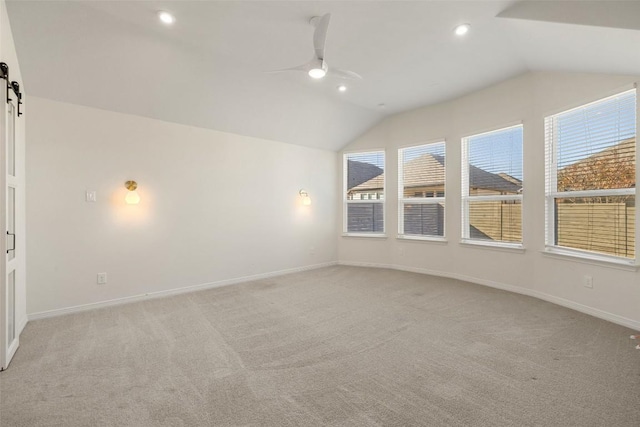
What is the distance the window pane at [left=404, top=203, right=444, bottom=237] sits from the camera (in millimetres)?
5270

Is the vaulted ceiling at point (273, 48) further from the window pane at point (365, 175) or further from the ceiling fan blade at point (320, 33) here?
the window pane at point (365, 175)

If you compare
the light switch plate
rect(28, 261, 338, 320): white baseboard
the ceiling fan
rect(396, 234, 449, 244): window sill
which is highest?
the ceiling fan

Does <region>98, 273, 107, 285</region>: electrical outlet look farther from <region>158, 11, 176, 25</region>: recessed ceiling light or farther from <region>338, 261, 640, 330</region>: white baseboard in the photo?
<region>338, 261, 640, 330</region>: white baseboard

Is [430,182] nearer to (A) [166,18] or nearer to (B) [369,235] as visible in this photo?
(B) [369,235]

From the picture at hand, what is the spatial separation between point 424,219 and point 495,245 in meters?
1.30

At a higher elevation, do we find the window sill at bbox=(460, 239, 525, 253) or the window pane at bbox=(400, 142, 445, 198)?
the window pane at bbox=(400, 142, 445, 198)

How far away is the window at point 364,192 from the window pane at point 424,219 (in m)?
Result: 0.56

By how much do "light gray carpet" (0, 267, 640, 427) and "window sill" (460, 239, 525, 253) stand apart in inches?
30.0

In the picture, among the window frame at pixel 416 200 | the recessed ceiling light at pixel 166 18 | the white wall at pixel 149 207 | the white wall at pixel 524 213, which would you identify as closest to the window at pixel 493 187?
the white wall at pixel 524 213

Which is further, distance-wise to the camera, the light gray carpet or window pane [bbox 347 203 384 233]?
window pane [bbox 347 203 384 233]

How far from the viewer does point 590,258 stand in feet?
10.9

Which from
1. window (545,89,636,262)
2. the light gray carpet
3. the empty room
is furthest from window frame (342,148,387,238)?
window (545,89,636,262)

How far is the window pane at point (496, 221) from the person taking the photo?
14.1 ft

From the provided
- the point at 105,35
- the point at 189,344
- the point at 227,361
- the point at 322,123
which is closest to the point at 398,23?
the point at 322,123
